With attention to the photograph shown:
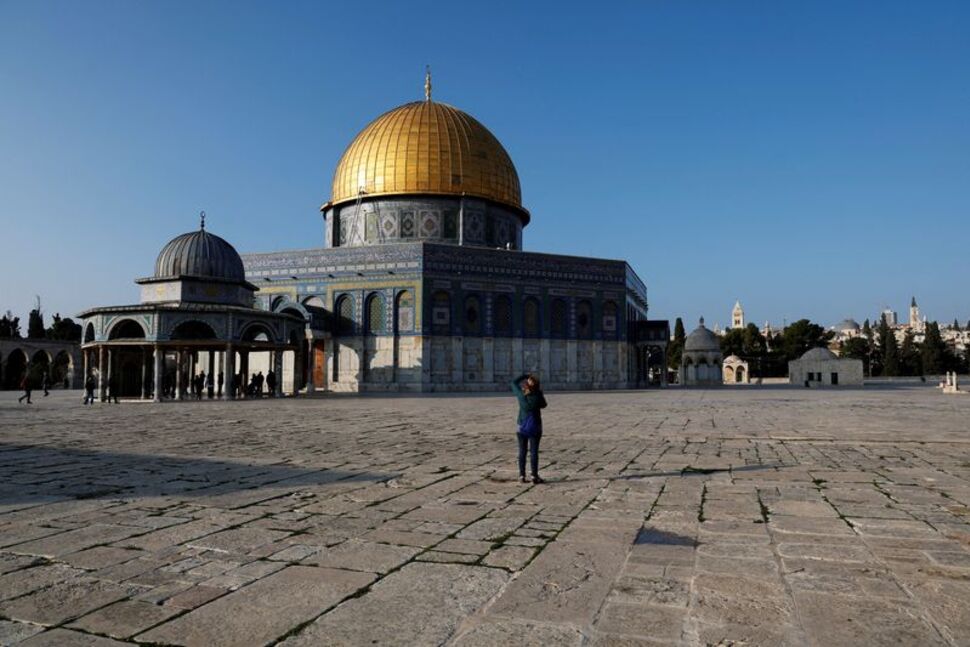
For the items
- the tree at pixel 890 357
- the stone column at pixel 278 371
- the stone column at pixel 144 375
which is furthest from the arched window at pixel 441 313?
the tree at pixel 890 357

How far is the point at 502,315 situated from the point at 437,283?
396 cm

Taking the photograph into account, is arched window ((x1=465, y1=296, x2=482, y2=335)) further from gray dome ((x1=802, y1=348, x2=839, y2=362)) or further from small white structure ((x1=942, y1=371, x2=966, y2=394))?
gray dome ((x1=802, y1=348, x2=839, y2=362))

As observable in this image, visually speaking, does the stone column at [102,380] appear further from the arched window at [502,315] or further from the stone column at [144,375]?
the arched window at [502,315]

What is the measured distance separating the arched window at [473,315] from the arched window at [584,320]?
5.85 m

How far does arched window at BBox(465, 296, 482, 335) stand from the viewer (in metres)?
36.1

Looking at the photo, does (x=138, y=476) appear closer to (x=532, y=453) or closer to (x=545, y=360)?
(x=532, y=453)

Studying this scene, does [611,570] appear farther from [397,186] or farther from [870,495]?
[397,186]

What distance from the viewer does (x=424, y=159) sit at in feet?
127

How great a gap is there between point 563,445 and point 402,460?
2.76m

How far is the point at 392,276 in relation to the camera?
3566cm

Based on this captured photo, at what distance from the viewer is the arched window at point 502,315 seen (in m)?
36.8

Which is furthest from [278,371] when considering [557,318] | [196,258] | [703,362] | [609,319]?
[703,362]

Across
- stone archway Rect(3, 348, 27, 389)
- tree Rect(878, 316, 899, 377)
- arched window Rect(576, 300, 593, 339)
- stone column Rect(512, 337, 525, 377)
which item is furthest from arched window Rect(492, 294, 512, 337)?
tree Rect(878, 316, 899, 377)

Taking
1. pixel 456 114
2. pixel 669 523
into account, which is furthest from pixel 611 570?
pixel 456 114
